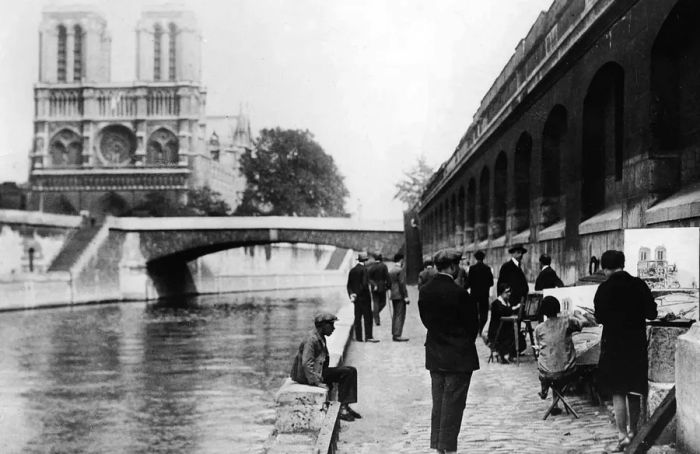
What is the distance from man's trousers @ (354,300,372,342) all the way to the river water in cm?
170

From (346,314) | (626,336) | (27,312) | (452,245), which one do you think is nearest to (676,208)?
(626,336)

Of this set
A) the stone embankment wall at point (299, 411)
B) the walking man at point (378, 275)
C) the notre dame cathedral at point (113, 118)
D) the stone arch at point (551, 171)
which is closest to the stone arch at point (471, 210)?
the stone arch at point (551, 171)

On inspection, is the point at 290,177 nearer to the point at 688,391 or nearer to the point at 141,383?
the point at 141,383

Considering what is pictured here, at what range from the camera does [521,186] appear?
19406 mm

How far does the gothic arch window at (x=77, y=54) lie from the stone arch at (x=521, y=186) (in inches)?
3080

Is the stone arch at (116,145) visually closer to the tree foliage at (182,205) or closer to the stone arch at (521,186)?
the tree foliage at (182,205)

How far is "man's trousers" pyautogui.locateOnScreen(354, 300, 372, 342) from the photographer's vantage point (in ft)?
46.5

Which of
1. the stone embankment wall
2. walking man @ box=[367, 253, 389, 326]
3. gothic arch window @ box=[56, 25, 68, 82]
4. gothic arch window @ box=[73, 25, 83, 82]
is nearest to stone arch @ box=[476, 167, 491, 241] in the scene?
walking man @ box=[367, 253, 389, 326]

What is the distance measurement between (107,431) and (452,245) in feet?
72.7

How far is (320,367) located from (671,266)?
3.07 meters

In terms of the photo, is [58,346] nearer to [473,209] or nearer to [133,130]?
[473,209]

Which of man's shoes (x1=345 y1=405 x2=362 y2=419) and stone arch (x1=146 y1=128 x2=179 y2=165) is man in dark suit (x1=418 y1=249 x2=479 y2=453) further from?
stone arch (x1=146 y1=128 x2=179 y2=165)

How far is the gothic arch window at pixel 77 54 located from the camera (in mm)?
89113

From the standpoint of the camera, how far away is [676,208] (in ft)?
28.9
